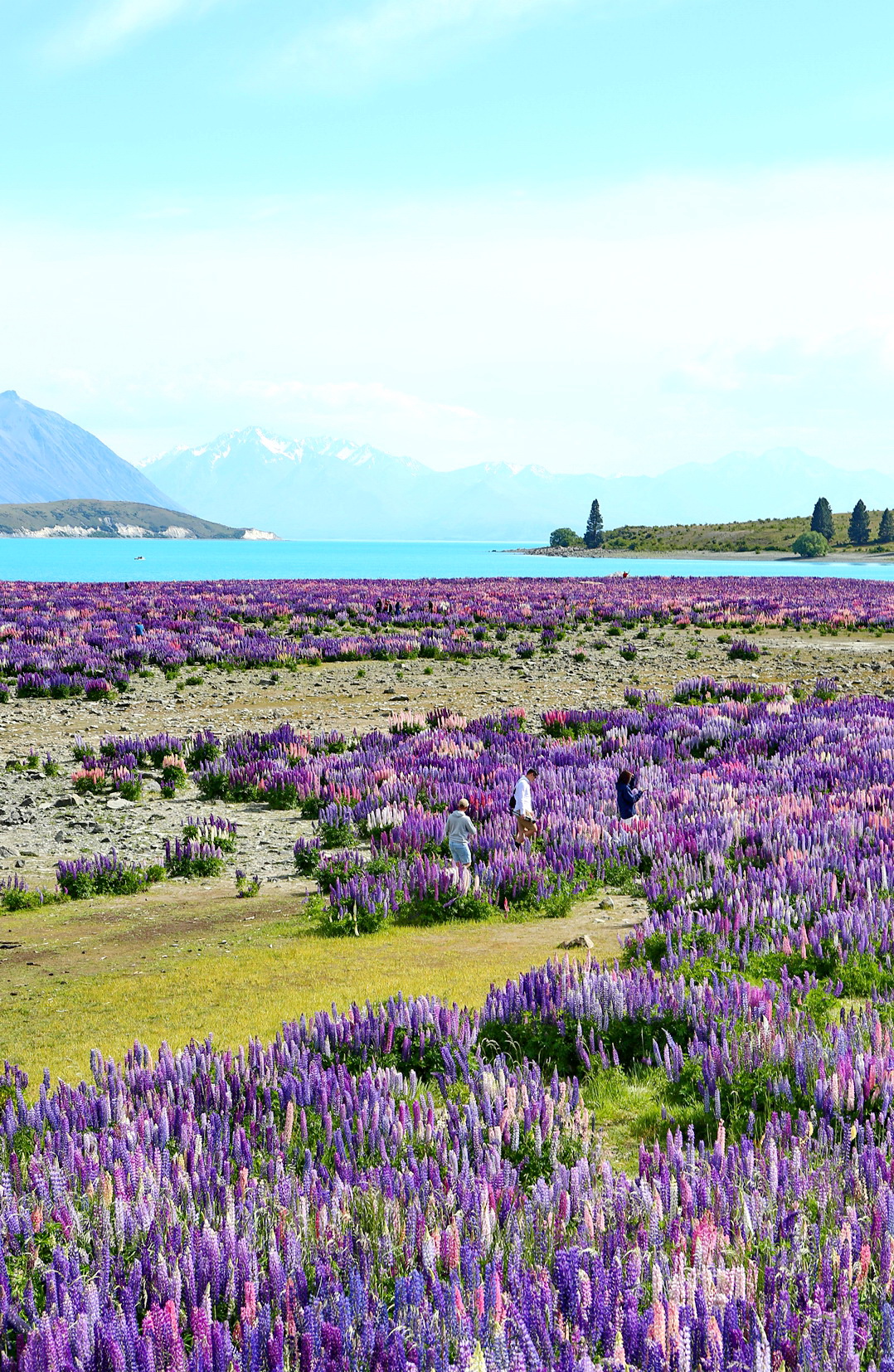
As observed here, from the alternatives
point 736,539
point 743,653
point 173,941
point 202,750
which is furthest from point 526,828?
point 736,539

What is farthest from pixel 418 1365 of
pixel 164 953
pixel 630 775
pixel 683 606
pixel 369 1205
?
pixel 683 606

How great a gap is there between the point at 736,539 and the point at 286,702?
527 ft

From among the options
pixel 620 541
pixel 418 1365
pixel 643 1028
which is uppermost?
pixel 620 541

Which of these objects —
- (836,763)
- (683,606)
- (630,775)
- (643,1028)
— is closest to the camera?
(643,1028)

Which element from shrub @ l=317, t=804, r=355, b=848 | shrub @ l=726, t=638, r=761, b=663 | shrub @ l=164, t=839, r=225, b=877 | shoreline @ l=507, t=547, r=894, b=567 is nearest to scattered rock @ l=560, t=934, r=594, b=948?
shrub @ l=317, t=804, r=355, b=848

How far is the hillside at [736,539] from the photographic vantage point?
157000 mm

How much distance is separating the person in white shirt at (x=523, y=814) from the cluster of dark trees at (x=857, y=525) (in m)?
152

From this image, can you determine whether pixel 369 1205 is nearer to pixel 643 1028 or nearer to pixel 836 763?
pixel 643 1028

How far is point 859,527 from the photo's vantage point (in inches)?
6270

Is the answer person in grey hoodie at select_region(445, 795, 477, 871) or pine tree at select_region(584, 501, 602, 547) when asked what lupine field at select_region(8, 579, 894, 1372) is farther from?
pine tree at select_region(584, 501, 602, 547)

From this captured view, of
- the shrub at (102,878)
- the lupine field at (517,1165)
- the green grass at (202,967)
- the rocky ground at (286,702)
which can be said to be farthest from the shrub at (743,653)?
the shrub at (102,878)

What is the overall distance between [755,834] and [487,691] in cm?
1359

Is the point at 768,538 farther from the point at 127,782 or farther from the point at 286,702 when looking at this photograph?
the point at 127,782

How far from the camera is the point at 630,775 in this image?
11922 millimetres
